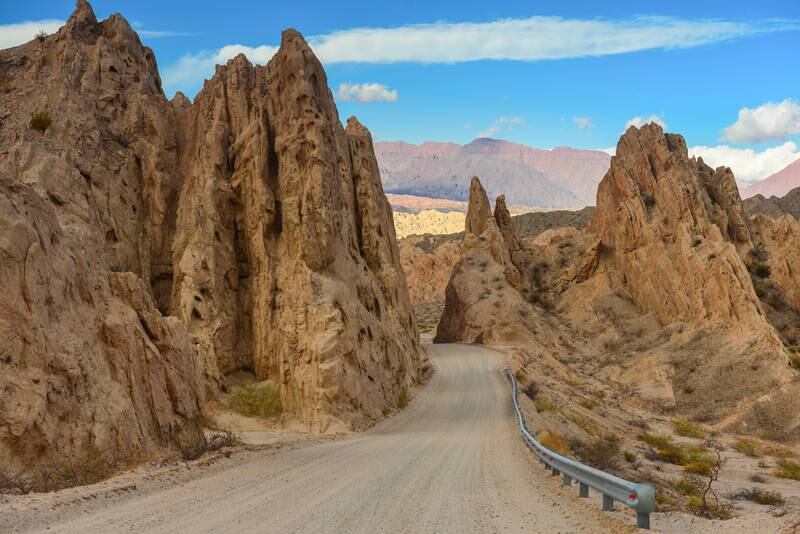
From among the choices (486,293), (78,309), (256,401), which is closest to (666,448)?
(256,401)

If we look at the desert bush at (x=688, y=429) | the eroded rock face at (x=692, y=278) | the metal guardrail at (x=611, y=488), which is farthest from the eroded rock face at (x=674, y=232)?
the metal guardrail at (x=611, y=488)

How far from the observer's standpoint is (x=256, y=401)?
26.5m

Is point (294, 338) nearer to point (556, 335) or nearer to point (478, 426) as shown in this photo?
point (478, 426)

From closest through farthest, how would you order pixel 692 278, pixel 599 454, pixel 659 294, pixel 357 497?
1. pixel 357 497
2. pixel 599 454
3. pixel 692 278
4. pixel 659 294

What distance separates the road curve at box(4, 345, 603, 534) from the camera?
353 inches

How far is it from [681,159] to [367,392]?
44.5m

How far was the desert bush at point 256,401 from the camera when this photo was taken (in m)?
26.0

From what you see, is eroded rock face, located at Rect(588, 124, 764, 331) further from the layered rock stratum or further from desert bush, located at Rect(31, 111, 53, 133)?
desert bush, located at Rect(31, 111, 53, 133)

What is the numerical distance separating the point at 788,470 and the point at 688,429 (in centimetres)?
1104

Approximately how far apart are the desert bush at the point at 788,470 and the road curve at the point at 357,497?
1258 centimetres

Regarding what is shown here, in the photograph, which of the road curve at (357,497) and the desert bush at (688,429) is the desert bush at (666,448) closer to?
the desert bush at (688,429)

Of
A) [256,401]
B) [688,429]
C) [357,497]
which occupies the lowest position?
[688,429]

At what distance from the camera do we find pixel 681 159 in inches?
2414

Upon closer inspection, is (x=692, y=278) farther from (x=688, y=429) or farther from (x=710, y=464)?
(x=710, y=464)
